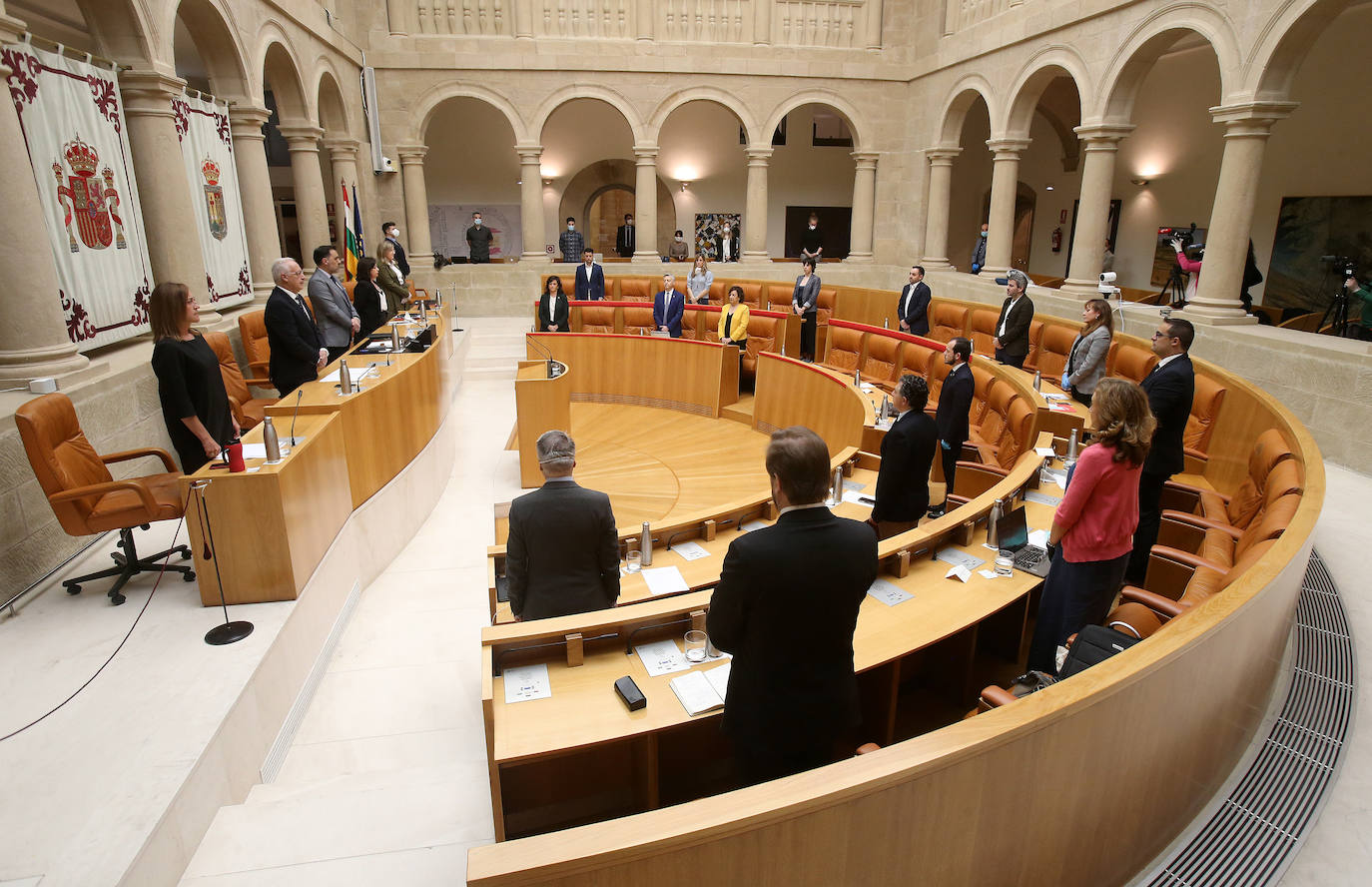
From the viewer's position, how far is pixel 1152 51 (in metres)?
9.31

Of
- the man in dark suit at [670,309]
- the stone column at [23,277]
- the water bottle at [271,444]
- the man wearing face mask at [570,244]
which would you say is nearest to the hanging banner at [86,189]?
the stone column at [23,277]

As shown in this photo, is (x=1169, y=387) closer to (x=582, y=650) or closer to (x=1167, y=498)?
(x=1167, y=498)

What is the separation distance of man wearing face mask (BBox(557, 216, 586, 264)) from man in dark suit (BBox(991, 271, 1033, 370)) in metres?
9.55

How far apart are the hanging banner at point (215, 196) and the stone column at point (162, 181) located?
17 cm

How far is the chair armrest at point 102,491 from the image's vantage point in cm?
361

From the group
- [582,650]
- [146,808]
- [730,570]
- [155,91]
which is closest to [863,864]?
[730,570]

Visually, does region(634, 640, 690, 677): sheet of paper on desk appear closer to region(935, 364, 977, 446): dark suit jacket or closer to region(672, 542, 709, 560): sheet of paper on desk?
region(672, 542, 709, 560): sheet of paper on desk

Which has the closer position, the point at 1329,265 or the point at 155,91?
the point at 155,91

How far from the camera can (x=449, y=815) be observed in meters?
2.79

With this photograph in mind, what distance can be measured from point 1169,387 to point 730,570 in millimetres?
3504

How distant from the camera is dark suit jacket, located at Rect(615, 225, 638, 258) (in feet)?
54.2

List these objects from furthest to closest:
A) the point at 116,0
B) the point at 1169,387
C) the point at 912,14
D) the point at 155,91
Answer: the point at 912,14 < the point at 155,91 < the point at 116,0 < the point at 1169,387

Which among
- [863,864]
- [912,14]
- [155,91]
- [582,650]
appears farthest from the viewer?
[912,14]

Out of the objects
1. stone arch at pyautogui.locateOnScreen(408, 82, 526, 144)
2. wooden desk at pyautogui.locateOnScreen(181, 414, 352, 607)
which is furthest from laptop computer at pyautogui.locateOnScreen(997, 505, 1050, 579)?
stone arch at pyautogui.locateOnScreen(408, 82, 526, 144)
